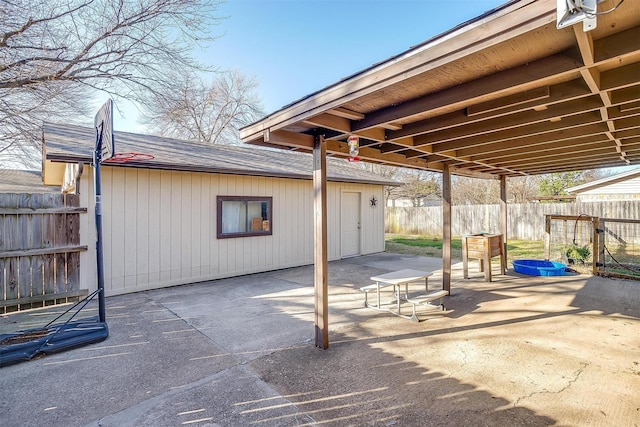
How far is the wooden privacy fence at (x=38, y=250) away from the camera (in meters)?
4.43

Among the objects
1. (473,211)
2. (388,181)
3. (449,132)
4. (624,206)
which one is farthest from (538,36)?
(473,211)

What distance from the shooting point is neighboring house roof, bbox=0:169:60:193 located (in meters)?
12.0

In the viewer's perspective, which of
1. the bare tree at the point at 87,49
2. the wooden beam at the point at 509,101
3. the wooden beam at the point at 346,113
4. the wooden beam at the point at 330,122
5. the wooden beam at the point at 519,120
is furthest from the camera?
the bare tree at the point at 87,49

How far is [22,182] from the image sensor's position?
1328 cm

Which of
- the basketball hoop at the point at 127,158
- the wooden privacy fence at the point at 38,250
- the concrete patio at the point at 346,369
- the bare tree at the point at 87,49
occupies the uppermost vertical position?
the bare tree at the point at 87,49

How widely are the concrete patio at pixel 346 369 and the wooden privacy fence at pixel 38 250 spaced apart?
0.42 meters

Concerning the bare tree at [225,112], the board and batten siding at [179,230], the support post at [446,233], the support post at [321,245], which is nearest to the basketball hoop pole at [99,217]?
the board and batten siding at [179,230]

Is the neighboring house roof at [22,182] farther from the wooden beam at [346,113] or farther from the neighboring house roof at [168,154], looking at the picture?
the wooden beam at [346,113]

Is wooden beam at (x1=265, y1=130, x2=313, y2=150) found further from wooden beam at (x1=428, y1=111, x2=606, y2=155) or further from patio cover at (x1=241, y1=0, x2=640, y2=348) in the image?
wooden beam at (x1=428, y1=111, x2=606, y2=155)

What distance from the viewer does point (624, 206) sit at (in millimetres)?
10703

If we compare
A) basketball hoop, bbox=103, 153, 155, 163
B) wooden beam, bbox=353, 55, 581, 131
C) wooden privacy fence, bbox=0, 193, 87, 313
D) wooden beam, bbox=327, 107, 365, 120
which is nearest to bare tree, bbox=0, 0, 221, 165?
basketball hoop, bbox=103, 153, 155, 163

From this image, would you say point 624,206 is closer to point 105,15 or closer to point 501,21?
point 501,21

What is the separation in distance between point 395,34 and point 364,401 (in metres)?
11.7

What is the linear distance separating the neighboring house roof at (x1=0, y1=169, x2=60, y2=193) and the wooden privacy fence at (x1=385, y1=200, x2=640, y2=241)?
16.4 m
